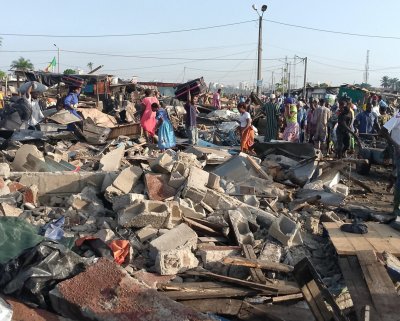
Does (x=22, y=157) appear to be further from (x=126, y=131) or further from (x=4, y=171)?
(x=126, y=131)

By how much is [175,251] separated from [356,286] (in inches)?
69.9

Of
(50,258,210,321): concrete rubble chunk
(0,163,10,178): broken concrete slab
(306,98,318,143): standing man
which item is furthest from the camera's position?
(306,98,318,143): standing man

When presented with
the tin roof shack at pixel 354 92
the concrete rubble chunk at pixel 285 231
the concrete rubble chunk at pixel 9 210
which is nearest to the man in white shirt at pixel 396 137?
the concrete rubble chunk at pixel 285 231

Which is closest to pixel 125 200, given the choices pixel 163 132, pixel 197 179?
pixel 197 179

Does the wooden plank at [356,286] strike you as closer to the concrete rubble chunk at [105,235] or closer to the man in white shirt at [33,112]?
the concrete rubble chunk at [105,235]

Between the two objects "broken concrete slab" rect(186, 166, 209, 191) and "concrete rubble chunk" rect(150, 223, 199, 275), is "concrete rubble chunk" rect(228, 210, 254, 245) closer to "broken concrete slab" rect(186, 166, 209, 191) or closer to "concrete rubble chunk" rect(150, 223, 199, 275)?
"concrete rubble chunk" rect(150, 223, 199, 275)

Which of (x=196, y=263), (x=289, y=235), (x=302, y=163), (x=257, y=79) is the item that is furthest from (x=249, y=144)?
(x=257, y=79)

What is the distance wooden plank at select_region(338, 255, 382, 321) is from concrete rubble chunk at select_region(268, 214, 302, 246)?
813mm

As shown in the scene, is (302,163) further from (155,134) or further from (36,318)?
(36,318)

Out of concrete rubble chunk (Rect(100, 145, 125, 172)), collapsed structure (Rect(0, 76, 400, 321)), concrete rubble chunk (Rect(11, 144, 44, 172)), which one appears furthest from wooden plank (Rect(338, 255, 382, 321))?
concrete rubble chunk (Rect(11, 144, 44, 172))

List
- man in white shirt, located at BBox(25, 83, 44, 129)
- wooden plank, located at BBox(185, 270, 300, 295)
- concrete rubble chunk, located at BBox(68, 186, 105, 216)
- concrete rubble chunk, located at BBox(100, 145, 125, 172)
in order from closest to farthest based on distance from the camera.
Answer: wooden plank, located at BBox(185, 270, 300, 295) < concrete rubble chunk, located at BBox(68, 186, 105, 216) < concrete rubble chunk, located at BBox(100, 145, 125, 172) < man in white shirt, located at BBox(25, 83, 44, 129)

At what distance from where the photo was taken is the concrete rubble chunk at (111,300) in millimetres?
3523

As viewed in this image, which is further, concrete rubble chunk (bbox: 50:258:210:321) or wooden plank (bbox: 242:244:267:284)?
wooden plank (bbox: 242:244:267:284)

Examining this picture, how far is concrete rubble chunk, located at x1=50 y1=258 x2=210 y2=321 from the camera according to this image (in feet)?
11.6
